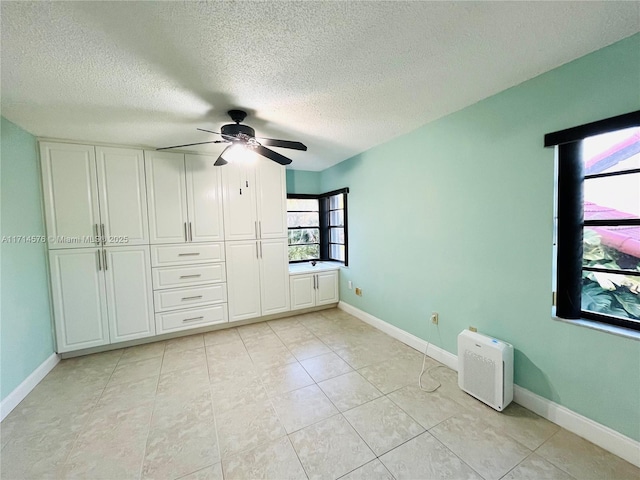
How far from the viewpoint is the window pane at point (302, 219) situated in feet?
14.5

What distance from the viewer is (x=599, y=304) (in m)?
1.58

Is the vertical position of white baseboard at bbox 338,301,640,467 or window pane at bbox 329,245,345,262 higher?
window pane at bbox 329,245,345,262

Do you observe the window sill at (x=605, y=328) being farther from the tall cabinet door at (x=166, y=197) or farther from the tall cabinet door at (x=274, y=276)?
the tall cabinet door at (x=166, y=197)

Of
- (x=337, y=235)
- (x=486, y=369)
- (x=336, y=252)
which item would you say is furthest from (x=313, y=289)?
(x=486, y=369)

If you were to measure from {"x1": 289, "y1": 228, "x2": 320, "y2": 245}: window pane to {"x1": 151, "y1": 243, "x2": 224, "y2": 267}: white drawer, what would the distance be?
139 centimetres

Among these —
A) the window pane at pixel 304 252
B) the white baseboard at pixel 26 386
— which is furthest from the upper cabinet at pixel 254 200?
the white baseboard at pixel 26 386

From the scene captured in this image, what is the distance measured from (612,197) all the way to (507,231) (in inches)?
21.7

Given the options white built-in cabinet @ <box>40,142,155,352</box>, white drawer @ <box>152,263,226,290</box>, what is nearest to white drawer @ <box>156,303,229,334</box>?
white built-in cabinet @ <box>40,142,155,352</box>

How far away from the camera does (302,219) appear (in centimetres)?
449

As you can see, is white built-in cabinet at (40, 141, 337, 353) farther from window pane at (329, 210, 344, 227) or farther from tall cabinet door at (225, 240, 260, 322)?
window pane at (329, 210, 344, 227)

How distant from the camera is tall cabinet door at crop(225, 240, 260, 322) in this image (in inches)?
132

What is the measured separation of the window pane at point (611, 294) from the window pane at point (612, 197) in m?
0.37

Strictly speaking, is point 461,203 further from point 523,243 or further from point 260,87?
point 260,87

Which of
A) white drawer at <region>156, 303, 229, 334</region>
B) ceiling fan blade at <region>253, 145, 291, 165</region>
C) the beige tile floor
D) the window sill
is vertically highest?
ceiling fan blade at <region>253, 145, 291, 165</region>
